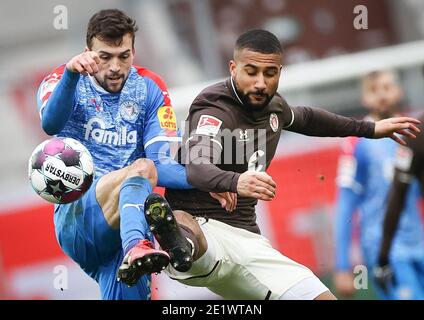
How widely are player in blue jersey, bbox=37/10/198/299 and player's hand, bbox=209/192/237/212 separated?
20 cm

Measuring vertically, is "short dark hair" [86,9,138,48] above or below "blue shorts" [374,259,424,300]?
above

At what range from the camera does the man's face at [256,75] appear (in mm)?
6082

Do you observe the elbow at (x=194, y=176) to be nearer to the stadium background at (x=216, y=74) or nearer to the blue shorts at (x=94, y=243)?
the blue shorts at (x=94, y=243)

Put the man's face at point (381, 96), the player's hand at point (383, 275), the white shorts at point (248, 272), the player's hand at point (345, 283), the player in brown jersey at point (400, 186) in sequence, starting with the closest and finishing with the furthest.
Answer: the white shorts at point (248, 272)
the player in brown jersey at point (400, 186)
the player's hand at point (383, 275)
the player's hand at point (345, 283)
the man's face at point (381, 96)

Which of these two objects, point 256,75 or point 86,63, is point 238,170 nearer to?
point 256,75

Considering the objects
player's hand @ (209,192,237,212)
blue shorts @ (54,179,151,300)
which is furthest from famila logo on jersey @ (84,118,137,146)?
player's hand @ (209,192,237,212)

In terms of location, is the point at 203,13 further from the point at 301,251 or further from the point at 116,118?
the point at 116,118

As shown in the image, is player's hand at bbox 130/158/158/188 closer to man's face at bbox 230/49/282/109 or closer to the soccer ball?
the soccer ball

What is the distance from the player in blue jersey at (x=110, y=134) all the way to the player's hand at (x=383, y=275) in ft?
7.76

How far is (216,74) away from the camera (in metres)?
12.1

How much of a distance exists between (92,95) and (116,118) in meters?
0.20

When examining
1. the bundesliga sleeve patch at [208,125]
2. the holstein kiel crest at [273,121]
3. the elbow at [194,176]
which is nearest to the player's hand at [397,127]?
the holstein kiel crest at [273,121]

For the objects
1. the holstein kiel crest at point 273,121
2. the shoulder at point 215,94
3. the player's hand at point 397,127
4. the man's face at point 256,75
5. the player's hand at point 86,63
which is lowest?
the player's hand at point 397,127

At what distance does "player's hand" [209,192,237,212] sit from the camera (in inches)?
245
